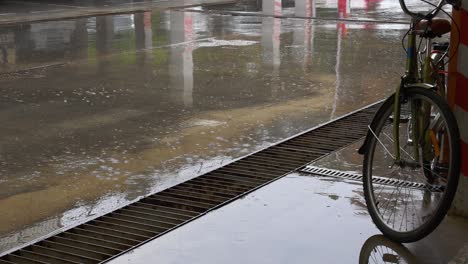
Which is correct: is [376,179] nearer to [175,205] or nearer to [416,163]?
[416,163]

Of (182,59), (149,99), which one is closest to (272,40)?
(182,59)

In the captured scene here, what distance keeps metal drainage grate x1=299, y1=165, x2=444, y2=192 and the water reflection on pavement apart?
2.79ft

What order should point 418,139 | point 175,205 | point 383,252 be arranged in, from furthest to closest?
point 175,205 → point 418,139 → point 383,252

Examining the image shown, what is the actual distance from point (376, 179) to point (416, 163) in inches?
37.9

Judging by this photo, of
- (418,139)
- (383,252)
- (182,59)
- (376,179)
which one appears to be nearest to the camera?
(383,252)

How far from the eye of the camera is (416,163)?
4488mm

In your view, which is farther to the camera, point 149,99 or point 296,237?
point 149,99

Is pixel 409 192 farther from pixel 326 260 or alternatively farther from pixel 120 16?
pixel 120 16

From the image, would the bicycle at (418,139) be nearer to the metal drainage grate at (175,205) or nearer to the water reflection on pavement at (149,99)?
the metal drainage grate at (175,205)

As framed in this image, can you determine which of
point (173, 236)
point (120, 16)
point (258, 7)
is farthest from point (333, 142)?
point (258, 7)

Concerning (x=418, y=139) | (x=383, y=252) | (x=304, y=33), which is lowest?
(x=383, y=252)

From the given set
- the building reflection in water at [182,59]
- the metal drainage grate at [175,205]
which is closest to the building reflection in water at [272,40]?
the building reflection in water at [182,59]

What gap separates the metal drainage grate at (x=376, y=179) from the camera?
480cm

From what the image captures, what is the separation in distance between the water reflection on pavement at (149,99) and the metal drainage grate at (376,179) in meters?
0.85
